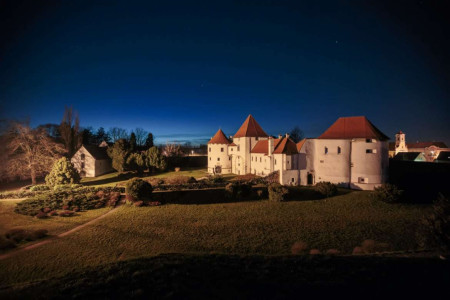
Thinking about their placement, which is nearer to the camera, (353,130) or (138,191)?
(138,191)

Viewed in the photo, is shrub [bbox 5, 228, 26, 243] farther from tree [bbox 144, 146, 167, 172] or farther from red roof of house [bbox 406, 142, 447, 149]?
red roof of house [bbox 406, 142, 447, 149]

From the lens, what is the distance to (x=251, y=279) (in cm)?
758

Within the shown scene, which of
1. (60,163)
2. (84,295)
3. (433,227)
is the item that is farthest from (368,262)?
(60,163)

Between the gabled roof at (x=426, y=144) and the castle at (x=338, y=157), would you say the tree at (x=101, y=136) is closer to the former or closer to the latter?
the castle at (x=338, y=157)

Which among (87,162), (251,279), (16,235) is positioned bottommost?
(16,235)

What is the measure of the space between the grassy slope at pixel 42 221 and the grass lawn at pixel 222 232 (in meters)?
1.78

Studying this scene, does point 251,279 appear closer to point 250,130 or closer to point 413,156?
point 250,130

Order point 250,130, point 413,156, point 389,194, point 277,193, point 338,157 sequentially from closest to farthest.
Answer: point 389,194 < point 277,193 < point 338,157 < point 250,130 < point 413,156

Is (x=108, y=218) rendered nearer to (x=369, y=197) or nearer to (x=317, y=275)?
(x=317, y=275)

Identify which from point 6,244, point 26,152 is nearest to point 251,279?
point 6,244

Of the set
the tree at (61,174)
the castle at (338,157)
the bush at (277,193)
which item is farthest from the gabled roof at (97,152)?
the bush at (277,193)

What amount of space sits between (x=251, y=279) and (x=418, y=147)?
77887 mm

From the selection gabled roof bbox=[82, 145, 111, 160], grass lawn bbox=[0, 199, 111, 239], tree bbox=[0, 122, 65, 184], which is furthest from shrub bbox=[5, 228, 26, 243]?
gabled roof bbox=[82, 145, 111, 160]

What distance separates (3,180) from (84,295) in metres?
37.9
